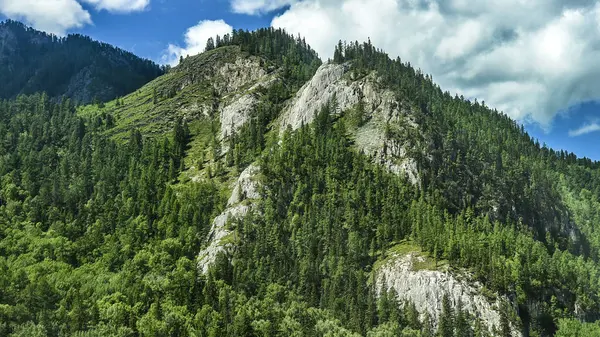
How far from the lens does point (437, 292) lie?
14438cm

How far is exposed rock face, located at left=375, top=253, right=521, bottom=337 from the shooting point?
140625 mm

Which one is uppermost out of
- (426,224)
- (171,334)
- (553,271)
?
(426,224)

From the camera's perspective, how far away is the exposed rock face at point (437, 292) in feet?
461

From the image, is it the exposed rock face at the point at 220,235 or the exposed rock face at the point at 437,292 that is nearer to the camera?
the exposed rock face at the point at 437,292

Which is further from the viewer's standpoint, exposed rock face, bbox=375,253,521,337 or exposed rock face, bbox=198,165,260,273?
exposed rock face, bbox=198,165,260,273

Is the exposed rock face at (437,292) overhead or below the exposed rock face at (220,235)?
below

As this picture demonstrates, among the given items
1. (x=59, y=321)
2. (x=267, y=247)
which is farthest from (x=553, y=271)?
(x=59, y=321)

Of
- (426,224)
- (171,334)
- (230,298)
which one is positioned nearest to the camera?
(171,334)

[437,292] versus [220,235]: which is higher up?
[220,235]

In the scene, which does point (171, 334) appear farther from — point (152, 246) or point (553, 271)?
point (553, 271)

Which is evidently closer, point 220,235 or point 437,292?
point 437,292

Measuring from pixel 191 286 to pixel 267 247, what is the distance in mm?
32673

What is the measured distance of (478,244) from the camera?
541 ft

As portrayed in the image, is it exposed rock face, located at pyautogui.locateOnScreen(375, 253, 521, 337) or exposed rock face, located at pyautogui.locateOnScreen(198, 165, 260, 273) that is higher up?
exposed rock face, located at pyautogui.locateOnScreen(198, 165, 260, 273)
